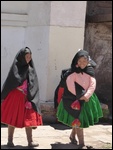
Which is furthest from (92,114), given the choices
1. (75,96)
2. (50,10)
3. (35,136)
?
(50,10)

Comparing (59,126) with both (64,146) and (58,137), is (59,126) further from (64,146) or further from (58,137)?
(64,146)

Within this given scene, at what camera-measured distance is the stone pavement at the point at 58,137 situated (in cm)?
505

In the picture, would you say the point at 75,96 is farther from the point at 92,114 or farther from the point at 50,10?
the point at 50,10

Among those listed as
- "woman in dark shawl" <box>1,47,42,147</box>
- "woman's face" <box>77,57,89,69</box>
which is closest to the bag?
"woman in dark shawl" <box>1,47,42,147</box>

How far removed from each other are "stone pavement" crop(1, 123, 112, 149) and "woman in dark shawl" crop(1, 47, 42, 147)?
407 millimetres

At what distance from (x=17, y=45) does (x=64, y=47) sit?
0.89m

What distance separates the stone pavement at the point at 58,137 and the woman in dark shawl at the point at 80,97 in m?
0.40

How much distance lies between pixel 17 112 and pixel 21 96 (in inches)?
8.5

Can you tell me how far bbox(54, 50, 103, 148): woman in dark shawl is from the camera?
4.82 meters

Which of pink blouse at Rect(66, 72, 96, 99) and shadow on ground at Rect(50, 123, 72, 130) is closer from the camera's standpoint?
pink blouse at Rect(66, 72, 96, 99)

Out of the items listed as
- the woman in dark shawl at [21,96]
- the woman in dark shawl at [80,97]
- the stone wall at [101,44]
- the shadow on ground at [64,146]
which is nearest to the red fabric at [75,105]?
the woman in dark shawl at [80,97]

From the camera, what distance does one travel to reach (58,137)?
5.53 meters

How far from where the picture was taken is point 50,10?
628cm

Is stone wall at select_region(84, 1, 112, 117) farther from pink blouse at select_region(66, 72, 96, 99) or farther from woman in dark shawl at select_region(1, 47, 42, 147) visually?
woman in dark shawl at select_region(1, 47, 42, 147)
